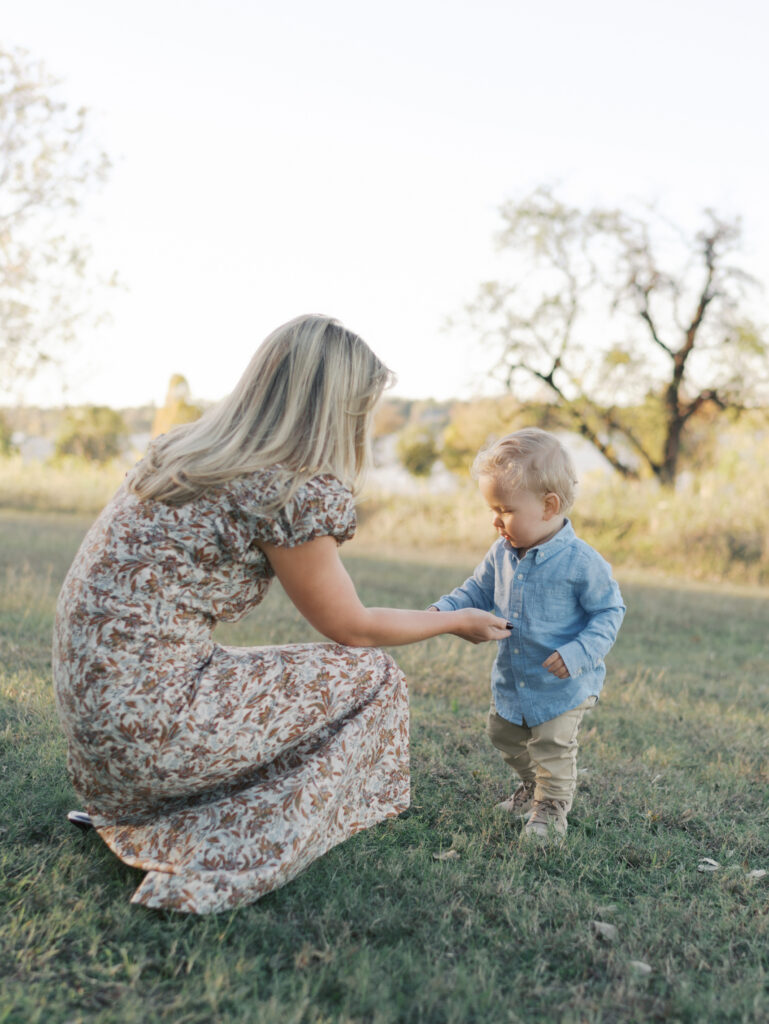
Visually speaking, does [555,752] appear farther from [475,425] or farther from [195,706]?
[475,425]

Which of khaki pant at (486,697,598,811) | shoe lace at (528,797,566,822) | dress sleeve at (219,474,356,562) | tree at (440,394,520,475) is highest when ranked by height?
tree at (440,394,520,475)

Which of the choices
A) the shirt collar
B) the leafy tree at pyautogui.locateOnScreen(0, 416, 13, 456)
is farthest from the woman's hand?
the leafy tree at pyautogui.locateOnScreen(0, 416, 13, 456)

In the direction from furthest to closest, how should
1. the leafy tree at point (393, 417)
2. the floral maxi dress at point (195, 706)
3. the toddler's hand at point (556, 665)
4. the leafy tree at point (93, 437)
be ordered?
the leafy tree at point (393, 417)
the leafy tree at point (93, 437)
the toddler's hand at point (556, 665)
the floral maxi dress at point (195, 706)

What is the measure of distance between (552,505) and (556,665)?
57 centimetres

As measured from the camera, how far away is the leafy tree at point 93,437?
102 feet

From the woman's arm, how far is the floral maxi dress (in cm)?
7

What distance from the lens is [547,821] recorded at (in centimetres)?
310

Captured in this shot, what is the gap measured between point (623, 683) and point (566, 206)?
20.0 m

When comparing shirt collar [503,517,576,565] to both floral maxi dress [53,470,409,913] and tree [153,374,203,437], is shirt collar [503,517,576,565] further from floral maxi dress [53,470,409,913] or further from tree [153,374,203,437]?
tree [153,374,203,437]

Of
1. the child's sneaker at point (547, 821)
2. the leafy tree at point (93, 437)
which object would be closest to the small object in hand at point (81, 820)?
the child's sneaker at point (547, 821)

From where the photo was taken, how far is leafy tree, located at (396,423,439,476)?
31.9 metres

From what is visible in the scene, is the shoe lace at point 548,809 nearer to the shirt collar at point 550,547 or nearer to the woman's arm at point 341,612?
the woman's arm at point 341,612

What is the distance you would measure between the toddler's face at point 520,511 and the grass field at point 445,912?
106 cm

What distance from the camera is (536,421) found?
23.5 m
